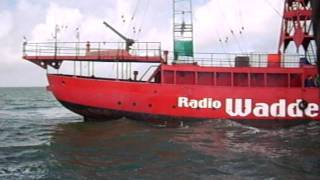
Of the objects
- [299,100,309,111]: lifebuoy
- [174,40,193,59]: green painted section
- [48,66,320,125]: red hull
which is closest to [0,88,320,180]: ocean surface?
[48,66,320,125]: red hull

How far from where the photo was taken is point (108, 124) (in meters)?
25.9

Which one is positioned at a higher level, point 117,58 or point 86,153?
point 117,58

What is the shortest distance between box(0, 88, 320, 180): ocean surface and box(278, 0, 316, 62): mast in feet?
16.2

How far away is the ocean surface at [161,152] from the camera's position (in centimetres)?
1328

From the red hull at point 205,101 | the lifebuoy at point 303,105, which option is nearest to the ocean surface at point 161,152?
the red hull at point 205,101

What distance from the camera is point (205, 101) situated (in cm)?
2562

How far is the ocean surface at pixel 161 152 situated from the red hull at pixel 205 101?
0.63 m

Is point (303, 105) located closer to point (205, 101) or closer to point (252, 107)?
point (252, 107)

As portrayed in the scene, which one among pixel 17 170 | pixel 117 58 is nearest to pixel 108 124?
pixel 117 58

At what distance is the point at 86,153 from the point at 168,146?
11.0 feet

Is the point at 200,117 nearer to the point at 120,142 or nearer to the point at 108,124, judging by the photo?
the point at 108,124

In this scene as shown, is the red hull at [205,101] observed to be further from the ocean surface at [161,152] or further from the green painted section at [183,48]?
the green painted section at [183,48]

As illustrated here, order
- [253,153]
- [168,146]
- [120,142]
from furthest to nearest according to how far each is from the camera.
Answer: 1. [120,142]
2. [168,146]
3. [253,153]

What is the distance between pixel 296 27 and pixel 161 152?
14305mm
